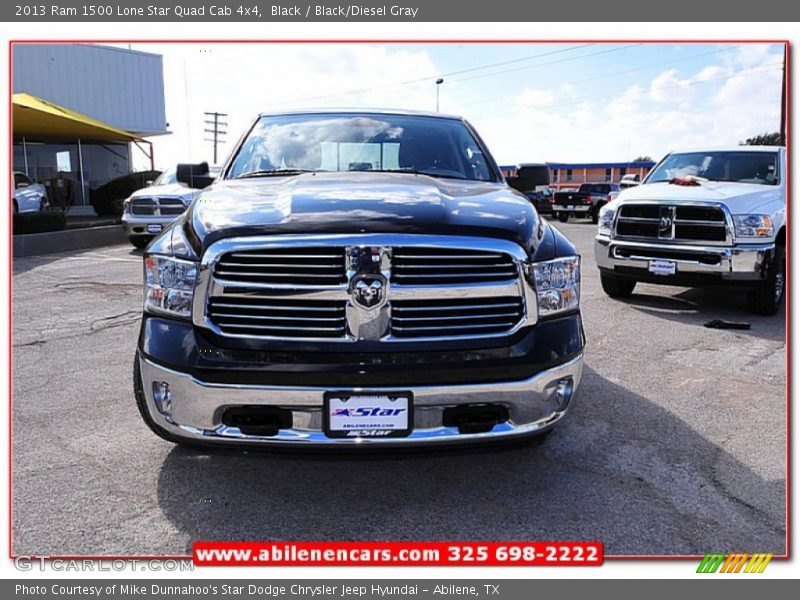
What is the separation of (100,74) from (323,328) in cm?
2562

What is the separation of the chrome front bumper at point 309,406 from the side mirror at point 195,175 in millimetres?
2215

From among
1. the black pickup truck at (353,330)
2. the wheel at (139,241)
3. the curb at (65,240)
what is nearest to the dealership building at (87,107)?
the curb at (65,240)

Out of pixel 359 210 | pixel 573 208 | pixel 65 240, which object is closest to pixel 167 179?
pixel 65 240

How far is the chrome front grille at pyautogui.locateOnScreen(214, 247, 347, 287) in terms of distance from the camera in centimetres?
266

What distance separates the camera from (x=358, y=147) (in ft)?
13.4

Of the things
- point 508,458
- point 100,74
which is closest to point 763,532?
point 508,458

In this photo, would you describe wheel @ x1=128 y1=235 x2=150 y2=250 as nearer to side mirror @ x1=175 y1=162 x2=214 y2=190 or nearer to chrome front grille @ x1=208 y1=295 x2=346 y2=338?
side mirror @ x1=175 y1=162 x2=214 y2=190

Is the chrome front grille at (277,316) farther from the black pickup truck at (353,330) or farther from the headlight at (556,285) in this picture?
the headlight at (556,285)

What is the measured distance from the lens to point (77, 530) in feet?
8.97

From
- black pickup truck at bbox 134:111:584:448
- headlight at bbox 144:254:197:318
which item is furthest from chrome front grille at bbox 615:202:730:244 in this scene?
headlight at bbox 144:254:197:318

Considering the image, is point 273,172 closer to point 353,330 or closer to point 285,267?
point 285,267

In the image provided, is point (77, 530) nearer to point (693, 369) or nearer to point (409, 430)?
point (409, 430)

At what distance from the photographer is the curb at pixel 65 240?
12.7 meters

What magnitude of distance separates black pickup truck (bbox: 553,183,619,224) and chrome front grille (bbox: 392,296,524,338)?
80.5 ft
